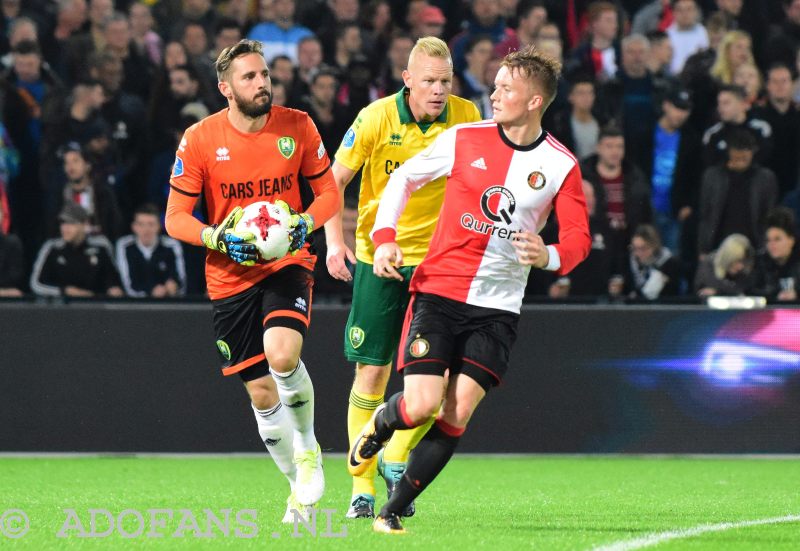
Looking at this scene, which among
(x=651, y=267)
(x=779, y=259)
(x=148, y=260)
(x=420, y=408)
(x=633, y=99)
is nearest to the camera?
(x=420, y=408)

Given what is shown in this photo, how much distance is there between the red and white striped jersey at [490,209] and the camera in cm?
659

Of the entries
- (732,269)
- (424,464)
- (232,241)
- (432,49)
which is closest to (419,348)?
(424,464)

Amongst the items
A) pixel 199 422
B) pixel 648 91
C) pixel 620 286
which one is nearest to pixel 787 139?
pixel 648 91

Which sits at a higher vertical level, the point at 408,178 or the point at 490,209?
the point at 408,178

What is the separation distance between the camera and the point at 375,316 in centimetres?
764

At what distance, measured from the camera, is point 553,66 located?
6805 mm

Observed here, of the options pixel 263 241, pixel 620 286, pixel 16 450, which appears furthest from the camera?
pixel 620 286

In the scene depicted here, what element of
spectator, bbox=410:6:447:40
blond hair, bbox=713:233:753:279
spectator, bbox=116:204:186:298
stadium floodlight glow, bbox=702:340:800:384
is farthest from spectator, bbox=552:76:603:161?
spectator, bbox=116:204:186:298

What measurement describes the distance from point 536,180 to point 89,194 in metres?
6.62

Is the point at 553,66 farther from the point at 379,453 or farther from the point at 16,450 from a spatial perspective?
the point at 16,450

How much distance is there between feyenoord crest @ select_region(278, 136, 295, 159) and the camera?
742 cm

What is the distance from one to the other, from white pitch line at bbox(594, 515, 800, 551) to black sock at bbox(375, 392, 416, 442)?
105 cm

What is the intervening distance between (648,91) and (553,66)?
22.4 ft

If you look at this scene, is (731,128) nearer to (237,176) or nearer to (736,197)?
(736,197)
